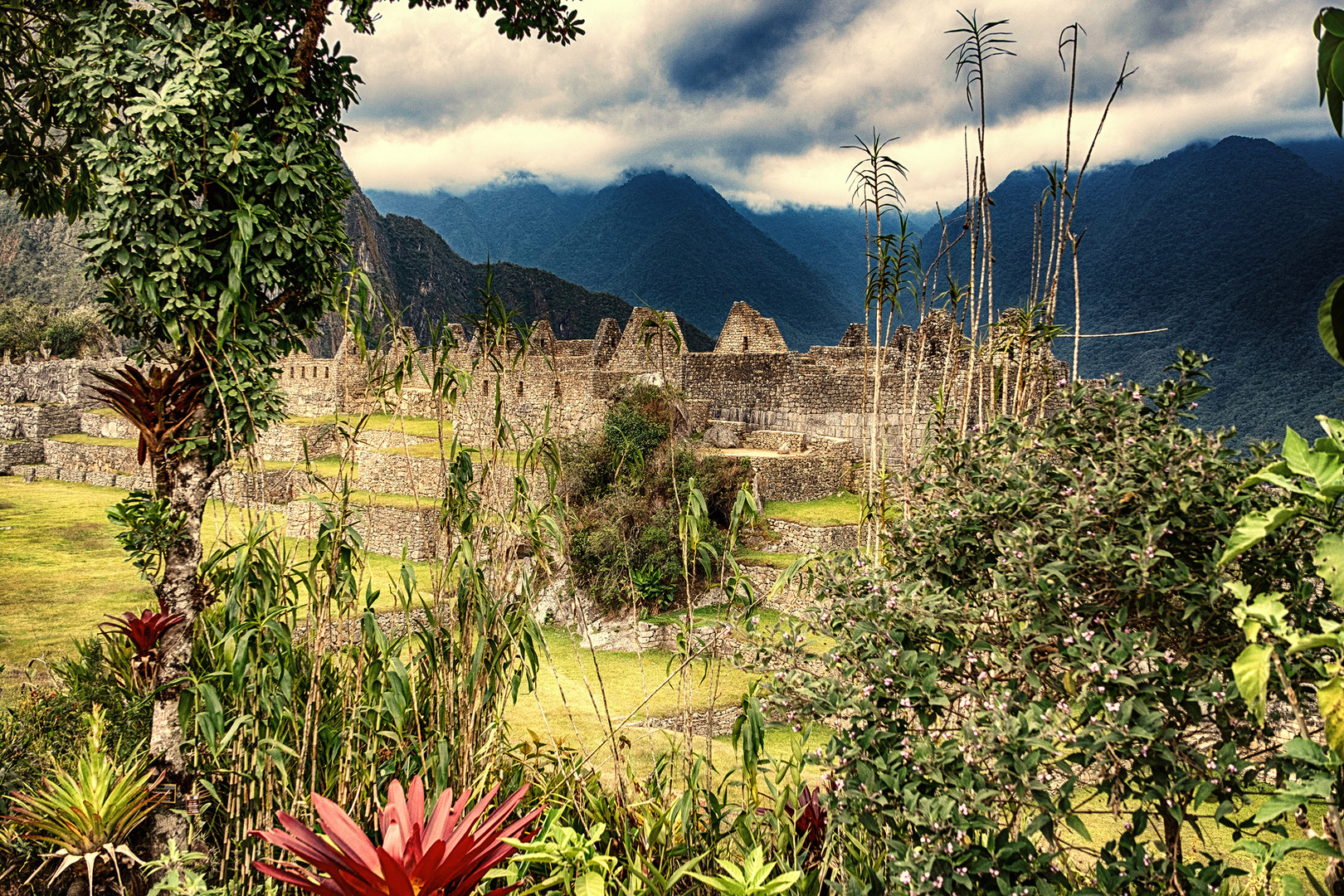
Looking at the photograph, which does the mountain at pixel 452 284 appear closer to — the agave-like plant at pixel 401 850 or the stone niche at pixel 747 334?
the stone niche at pixel 747 334

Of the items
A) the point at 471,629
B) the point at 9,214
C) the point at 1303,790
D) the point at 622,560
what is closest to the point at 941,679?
the point at 1303,790

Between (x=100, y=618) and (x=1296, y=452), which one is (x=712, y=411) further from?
(x=1296, y=452)

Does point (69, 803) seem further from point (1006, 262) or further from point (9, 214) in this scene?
point (9, 214)

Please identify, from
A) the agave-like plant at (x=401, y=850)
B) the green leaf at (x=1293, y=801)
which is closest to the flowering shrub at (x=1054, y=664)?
the green leaf at (x=1293, y=801)

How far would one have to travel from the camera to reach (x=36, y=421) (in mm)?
18844

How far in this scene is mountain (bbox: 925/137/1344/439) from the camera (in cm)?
552

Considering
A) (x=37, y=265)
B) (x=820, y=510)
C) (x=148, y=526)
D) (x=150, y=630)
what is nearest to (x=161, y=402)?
(x=148, y=526)

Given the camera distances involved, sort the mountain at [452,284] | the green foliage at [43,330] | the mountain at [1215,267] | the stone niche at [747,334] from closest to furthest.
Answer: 1. the mountain at [1215,267]
2. the stone niche at [747,334]
3. the green foliage at [43,330]
4. the mountain at [452,284]

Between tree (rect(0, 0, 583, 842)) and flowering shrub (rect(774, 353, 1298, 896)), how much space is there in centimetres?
216

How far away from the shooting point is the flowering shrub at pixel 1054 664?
1477 mm

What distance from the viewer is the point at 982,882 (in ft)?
5.38

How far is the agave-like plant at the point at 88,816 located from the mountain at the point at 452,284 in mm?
26237

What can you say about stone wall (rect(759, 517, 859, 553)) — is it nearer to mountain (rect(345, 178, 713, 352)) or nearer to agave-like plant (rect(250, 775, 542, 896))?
agave-like plant (rect(250, 775, 542, 896))

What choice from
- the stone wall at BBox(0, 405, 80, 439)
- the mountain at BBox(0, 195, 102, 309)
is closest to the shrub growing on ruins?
the stone wall at BBox(0, 405, 80, 439)
